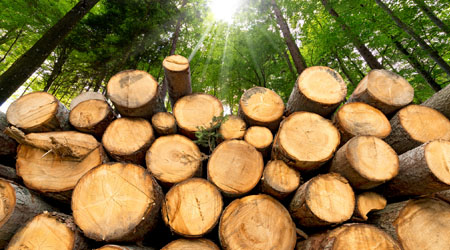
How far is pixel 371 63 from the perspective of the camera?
5395 millimetres

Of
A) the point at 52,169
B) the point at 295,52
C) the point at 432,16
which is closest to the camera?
the point at 52,169

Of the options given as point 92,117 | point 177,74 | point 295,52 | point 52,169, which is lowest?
point 52,169

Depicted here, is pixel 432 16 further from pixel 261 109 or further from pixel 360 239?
pixel 360 239

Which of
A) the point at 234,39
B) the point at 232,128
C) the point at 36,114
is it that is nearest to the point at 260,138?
the point at 232,128

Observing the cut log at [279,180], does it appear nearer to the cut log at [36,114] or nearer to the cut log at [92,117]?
the cut log at [92,117]

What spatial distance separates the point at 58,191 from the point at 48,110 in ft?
2.51

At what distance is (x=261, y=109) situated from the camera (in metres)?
1.95

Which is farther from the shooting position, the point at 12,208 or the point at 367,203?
the point at 367,203

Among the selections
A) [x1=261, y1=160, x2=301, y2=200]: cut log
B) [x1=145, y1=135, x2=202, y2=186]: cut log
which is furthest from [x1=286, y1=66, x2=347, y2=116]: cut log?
[x1=145, y1=135, x2=202, y2=186]: cut log

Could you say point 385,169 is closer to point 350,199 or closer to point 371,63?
point 350,199

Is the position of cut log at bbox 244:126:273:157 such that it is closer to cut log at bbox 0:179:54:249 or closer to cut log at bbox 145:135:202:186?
cut log at bbox 145:135:202:186

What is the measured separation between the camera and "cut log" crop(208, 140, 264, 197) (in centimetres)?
149

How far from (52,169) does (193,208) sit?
1.31m

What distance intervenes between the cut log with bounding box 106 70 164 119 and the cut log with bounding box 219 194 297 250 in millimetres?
1215
